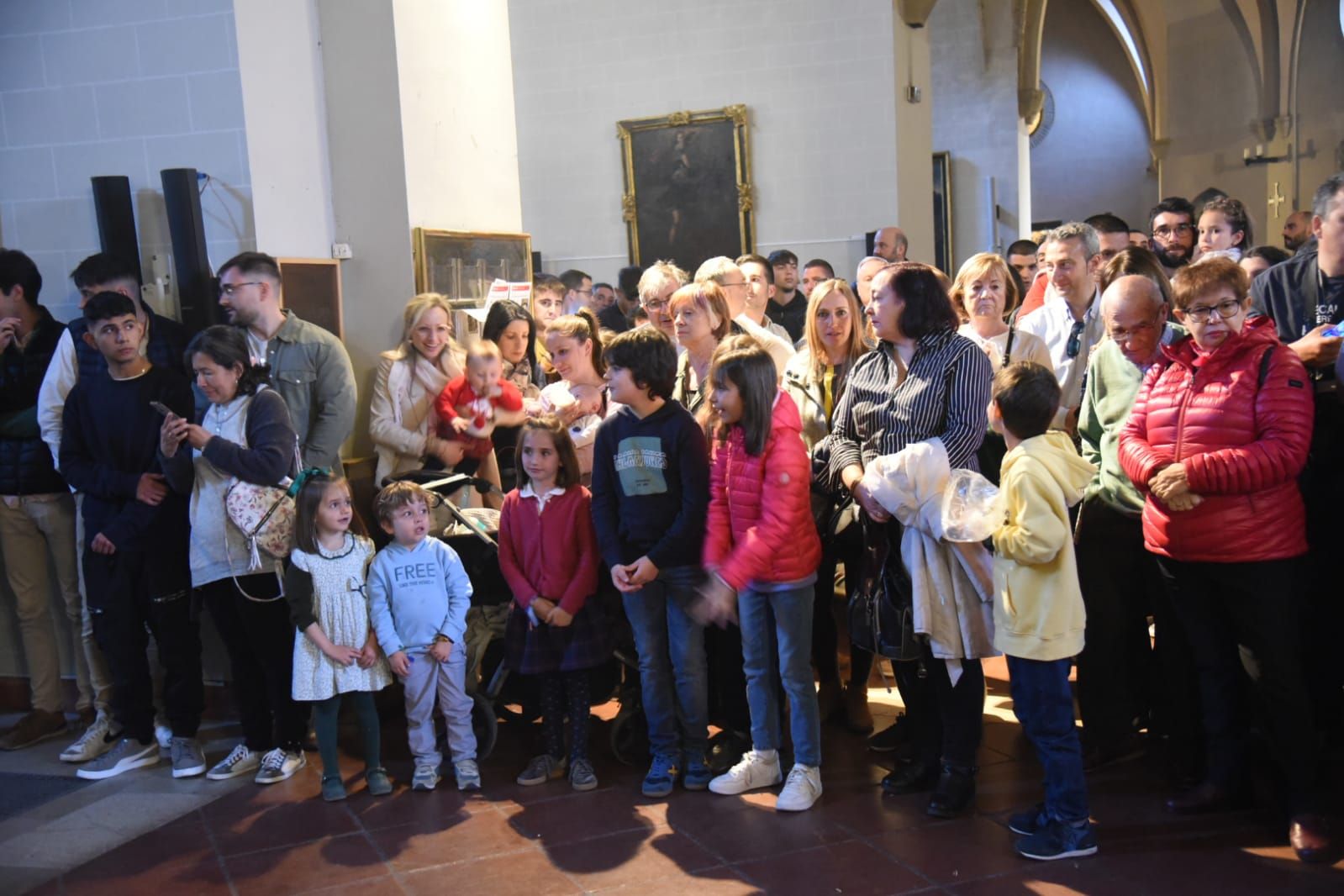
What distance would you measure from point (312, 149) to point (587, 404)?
184cm

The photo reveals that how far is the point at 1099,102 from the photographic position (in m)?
24.8

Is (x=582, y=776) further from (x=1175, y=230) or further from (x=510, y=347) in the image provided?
(x=1175, y=230)

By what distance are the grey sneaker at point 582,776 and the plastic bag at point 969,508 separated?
153 centimetres

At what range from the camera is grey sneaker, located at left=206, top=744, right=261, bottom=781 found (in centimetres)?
450

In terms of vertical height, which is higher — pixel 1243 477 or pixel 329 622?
pixel 1243 477

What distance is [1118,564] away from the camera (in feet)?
13.1

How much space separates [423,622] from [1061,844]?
217cm

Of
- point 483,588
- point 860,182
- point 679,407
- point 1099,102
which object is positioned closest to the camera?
point 679,407

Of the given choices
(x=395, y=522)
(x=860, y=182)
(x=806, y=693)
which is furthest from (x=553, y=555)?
(x=860, y=182)

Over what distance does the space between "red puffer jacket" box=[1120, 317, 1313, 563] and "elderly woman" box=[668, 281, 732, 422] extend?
1548 mm

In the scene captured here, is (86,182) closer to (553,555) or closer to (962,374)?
(553,555)

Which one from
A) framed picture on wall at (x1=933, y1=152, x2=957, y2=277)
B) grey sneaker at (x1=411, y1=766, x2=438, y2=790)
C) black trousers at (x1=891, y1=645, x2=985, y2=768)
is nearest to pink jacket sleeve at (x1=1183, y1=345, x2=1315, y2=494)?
black trousers at (x1=891, y1=645, x2=985, y2=768)

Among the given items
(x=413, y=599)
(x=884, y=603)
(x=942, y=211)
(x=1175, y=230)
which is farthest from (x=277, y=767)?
(x=942, y=211)

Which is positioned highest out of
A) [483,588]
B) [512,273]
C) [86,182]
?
[86,182]
